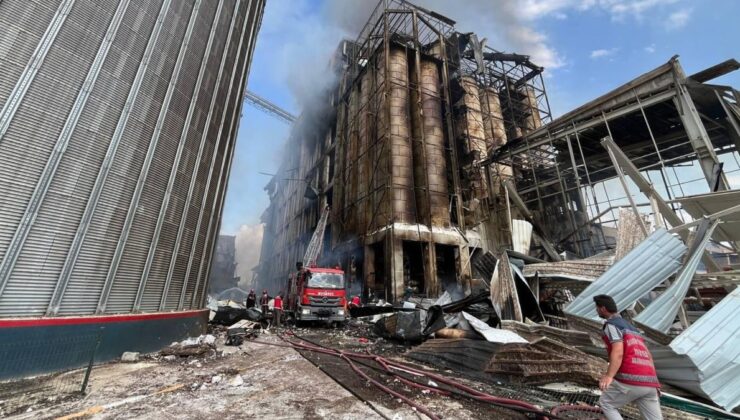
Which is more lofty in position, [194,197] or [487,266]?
[194,197]

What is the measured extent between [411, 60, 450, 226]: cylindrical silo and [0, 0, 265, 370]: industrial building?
14.4 meters

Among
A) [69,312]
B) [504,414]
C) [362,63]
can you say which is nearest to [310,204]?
[362,63]

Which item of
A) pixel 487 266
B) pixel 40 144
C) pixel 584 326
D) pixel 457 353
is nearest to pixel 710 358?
pixel 584 326

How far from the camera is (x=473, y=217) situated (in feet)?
72.9

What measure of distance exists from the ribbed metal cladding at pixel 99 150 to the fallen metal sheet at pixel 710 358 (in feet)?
34.5

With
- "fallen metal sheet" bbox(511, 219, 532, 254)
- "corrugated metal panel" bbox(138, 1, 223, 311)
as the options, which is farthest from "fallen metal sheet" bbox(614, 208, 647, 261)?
"corrugated metal panel" bbox(138, 1, 223, 311)

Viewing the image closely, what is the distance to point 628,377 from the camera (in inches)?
113

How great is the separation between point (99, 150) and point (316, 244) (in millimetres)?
19753

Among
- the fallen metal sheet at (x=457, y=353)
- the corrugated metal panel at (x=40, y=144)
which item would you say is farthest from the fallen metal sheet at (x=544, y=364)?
the corrugated metal panel at (x=40, y=144)

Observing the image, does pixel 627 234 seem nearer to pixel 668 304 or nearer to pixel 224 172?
pixel 668 304

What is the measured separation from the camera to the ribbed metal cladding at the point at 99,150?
5.72 meters

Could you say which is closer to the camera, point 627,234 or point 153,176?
point 153,176

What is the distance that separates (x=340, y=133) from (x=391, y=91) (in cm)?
865

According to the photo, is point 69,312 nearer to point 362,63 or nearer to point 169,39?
point 169,39
